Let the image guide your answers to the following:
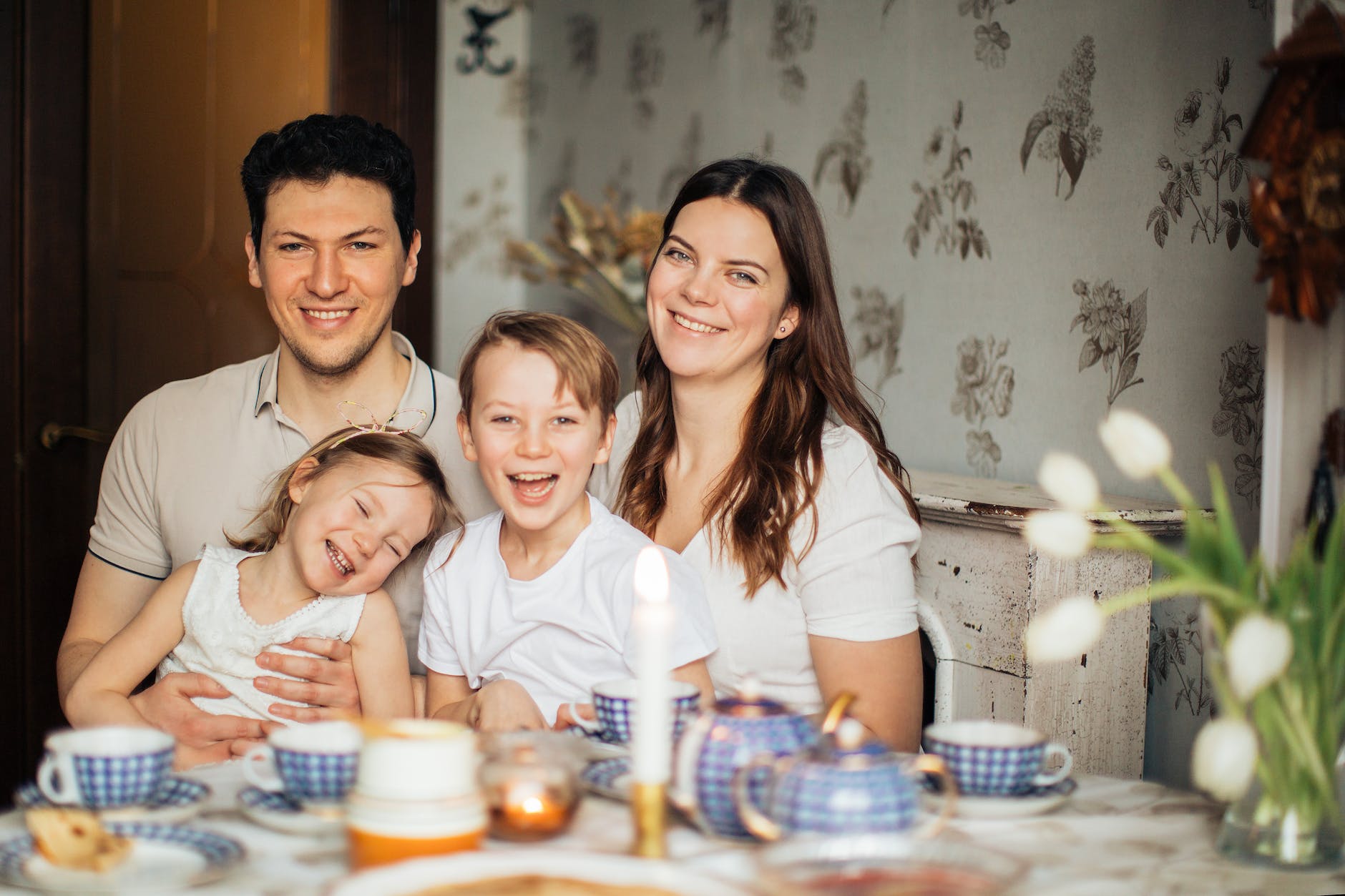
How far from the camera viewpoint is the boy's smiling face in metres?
1.60

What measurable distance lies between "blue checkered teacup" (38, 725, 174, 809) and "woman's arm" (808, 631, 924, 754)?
88cm

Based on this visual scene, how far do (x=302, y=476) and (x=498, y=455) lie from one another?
0.41 metres

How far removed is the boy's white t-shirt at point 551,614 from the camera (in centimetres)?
160

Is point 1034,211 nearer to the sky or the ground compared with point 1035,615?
nearer to the sky

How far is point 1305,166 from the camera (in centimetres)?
105

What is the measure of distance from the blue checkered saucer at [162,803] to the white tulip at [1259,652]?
0.85 m

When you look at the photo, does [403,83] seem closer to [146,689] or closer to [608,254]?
[608,254]

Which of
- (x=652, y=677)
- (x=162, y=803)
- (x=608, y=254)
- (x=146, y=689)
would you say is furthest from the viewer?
(x=608, y=254)

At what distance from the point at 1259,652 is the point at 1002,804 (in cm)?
25

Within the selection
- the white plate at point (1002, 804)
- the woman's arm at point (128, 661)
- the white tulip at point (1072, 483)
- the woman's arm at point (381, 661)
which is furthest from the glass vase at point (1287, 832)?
the woman's arm at point (128, 661)

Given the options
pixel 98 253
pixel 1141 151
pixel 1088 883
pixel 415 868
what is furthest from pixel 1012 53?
pixel 98 253

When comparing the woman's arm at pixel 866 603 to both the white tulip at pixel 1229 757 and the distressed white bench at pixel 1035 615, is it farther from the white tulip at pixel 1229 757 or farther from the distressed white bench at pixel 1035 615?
the white tulip at pixel 1229 757

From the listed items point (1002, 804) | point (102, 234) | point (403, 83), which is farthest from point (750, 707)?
point (403, 83)

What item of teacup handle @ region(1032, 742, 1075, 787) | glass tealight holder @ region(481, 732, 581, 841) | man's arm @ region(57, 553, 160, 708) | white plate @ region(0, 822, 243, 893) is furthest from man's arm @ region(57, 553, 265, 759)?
teacup handle @ region(1032, 742, 1075, 787)
